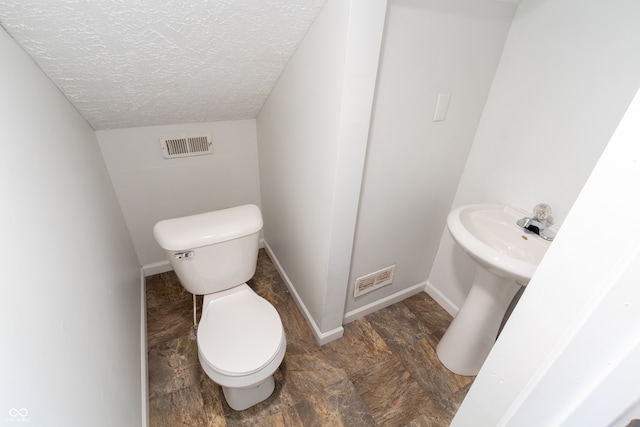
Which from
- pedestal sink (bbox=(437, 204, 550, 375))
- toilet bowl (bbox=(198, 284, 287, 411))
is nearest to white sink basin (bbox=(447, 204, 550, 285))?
pedestal sink (bbox=(437, 204, 550, 375))

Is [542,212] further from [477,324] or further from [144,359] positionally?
[144,359]

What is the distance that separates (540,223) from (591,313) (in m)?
0.94

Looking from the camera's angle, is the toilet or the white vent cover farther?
the white vent cover

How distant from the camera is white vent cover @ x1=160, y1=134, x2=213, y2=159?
5.25 feet

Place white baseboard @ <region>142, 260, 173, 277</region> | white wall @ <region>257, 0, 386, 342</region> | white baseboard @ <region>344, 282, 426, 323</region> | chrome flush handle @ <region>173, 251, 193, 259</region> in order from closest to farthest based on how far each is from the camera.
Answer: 1. white wall @ <region>257, 0, 386, 342</region>
2. chrome flush handle @ <region>173, 251, 193, 259</region>
3. white baseboard @ <region>344, 282, 426, 323</region>
4. white baseboard @ <region>142, 260, 173, 277</region>

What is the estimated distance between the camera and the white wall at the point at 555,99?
0.92 metres

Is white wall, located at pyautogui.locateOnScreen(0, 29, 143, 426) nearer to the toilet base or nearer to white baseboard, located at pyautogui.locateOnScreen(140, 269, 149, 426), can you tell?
white baseboard, located at pyautogui.locateOnScreen(140, 269, 149, 426)

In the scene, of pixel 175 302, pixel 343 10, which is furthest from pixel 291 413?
pixel 343 10

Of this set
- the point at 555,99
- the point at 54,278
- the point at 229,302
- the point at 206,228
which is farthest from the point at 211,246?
the point at 555,99

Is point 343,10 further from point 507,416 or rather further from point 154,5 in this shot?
point 507,416

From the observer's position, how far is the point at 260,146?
1.78 metres

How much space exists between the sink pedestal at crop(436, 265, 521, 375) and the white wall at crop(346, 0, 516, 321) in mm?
396

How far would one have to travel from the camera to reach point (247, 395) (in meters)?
1.20

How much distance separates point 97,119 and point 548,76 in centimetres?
190
